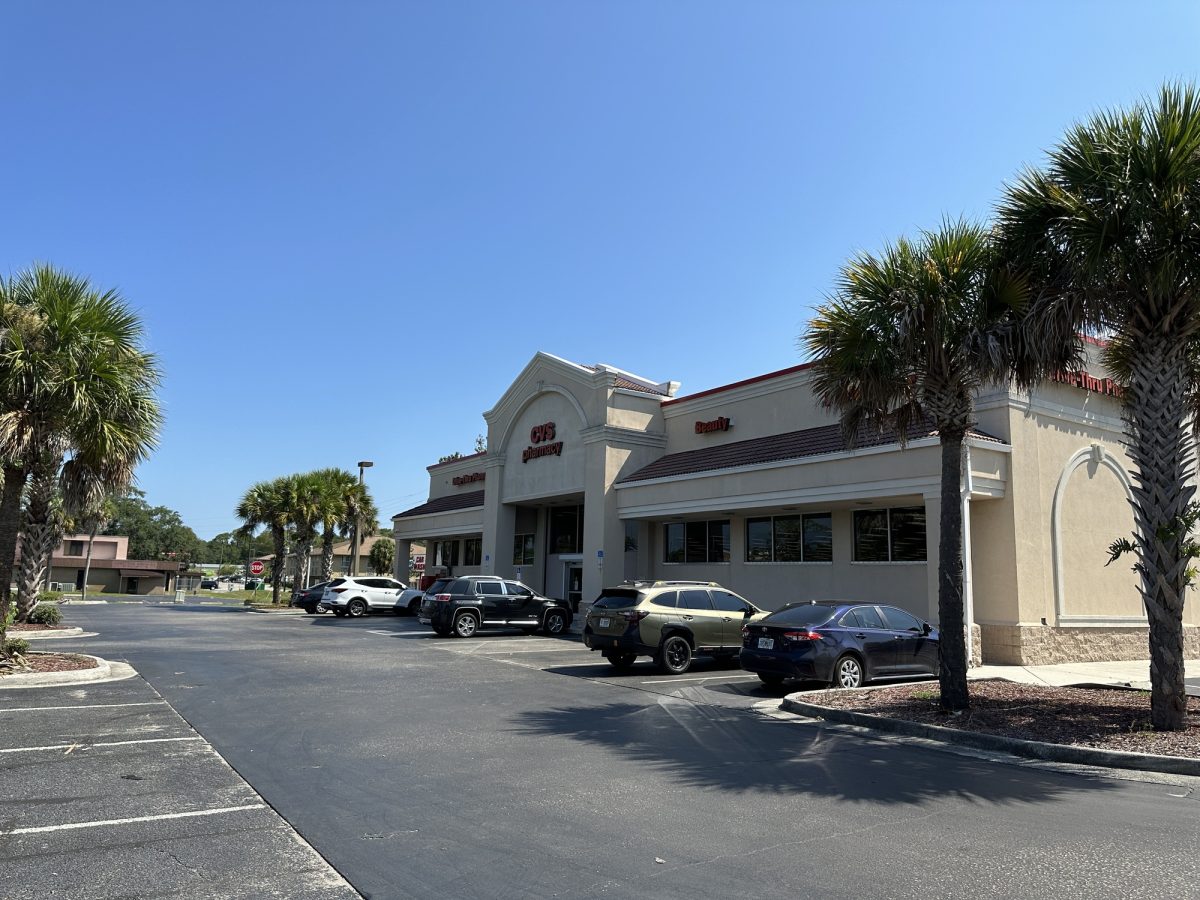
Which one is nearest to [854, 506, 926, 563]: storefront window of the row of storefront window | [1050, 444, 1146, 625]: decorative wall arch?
the row of storefront window

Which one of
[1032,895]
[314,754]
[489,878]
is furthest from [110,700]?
[1032,895]

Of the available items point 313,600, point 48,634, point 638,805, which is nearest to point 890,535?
point 638,805

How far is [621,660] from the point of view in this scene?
16.6 m

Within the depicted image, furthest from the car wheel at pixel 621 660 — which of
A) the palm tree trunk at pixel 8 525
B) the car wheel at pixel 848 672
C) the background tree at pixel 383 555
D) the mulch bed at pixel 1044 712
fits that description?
the background tree at pixel 383 555

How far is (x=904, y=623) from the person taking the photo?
1487cm

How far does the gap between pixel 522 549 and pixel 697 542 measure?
10.1 meters

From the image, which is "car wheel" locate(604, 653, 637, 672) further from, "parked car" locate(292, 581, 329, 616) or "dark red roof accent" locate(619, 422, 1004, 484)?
"parked car" locate(292, 581, 329, 616)

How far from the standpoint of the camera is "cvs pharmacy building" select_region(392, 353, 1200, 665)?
722 inches

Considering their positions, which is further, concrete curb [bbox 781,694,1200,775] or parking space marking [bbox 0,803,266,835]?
concrete curb [bbox 781,694,1200,775]

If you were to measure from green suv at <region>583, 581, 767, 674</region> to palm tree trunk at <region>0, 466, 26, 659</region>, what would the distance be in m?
9.79

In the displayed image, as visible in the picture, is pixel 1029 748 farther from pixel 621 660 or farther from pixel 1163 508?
pixel 621 660

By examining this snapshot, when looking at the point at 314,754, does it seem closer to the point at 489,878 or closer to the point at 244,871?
the point at 244,871

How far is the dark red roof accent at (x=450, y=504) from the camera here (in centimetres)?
3759

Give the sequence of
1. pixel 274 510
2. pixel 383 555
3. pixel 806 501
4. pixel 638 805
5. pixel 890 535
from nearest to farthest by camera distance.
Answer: pixel 638 805, pixel 890 535, pixel 806 501, pixel 274 510, pixel 383 555
